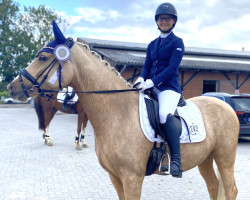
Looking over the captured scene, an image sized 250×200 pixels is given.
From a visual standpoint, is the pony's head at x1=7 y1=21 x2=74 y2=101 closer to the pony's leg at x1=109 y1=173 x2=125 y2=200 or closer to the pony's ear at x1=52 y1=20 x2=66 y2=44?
the pony's ear at x1=52 y1=20 x2=66 y2=44

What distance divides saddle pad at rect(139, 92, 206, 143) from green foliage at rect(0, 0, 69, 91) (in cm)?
3617

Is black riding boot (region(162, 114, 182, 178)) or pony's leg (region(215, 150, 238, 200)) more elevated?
black riding boot (region(162, 114, 182, 178))

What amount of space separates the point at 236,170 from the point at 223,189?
9.32 feet

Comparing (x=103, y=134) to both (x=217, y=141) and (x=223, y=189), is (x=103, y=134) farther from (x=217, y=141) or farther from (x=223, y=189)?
(x=223, y=189)

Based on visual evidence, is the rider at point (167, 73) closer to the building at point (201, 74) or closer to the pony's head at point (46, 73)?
the pony's head at point (46, 73)

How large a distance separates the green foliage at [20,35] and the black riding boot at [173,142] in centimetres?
3647

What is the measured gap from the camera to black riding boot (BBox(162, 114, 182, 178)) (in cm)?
268

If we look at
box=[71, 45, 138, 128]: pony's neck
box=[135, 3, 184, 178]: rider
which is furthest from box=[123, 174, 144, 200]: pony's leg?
box=[71, 45, 138, 128]: pony's neck

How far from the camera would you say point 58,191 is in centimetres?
447

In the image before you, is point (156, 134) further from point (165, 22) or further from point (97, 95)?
point (165, 22)

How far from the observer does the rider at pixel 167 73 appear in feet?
8.86

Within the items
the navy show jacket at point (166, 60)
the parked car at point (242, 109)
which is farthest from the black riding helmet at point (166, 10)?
the parked car at point (242, 109)

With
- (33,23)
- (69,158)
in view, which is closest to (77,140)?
(69,158)

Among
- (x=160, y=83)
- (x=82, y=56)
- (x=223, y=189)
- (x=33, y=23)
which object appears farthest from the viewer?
(x=33, y=23)
